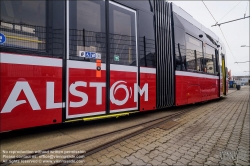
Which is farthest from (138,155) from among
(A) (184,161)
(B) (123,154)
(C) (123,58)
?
(C) (123,58)

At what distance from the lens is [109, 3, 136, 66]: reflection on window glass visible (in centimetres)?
392

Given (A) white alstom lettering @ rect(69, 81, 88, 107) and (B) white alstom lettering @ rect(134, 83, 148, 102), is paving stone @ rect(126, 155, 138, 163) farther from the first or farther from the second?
(B) white alstom lettering @ rect(134, 83, 148, 102)

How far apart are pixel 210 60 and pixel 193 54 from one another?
99.6 inches

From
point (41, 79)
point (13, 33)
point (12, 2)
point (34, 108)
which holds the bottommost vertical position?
point (34, 108)

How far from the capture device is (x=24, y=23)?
2.81m

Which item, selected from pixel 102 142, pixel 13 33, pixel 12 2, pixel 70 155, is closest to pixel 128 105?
pixel 102 142

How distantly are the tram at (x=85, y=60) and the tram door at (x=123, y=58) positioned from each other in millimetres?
22

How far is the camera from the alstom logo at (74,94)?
259cm

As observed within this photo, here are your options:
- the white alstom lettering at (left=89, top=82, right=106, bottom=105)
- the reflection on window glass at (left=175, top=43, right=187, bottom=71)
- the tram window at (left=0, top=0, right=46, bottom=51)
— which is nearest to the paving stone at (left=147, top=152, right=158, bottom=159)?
the white alstom lettering at (left=89, top=82, right=106, bottom=105)

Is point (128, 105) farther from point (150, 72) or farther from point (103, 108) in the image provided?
point (150, 72)

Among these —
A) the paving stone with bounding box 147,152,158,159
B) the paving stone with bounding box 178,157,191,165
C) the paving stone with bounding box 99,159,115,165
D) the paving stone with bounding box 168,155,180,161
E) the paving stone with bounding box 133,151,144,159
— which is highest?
the paving stone with bounding box 99,159,115,165

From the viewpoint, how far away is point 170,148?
2.83m

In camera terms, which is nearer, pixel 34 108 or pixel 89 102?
pixel 34 108

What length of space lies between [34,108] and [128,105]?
2.27 metres
